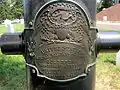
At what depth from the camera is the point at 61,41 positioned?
8.00ft

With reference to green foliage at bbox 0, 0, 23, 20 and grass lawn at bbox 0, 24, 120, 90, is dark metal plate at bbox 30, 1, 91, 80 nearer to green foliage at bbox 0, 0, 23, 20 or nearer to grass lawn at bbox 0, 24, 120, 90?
grass lawn at bbox 0, 24, 120, 90

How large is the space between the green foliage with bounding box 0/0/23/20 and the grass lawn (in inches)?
1074

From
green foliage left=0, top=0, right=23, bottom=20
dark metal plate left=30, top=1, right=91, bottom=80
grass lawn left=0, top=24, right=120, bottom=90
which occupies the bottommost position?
grass lawn left=0, top=24, right=120, bottom=90

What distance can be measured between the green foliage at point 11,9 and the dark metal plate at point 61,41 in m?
31.8

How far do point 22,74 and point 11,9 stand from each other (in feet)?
106

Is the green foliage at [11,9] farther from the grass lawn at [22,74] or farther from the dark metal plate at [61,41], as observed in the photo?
Result: the dark metal plate at [61,41]

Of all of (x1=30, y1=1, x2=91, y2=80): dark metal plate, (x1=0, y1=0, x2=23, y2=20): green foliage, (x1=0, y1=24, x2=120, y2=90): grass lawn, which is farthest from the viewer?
(x1=0, y1=0, x2=23, y2=20): green foliage

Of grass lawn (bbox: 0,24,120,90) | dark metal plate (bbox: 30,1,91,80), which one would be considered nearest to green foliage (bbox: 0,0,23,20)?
grass lawn (bbox: 0,24,120,90)

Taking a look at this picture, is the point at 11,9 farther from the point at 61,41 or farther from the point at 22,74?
the point at 61,41

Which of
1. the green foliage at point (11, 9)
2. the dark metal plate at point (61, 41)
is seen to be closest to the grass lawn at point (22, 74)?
the dark metal plate at point (61, 41)

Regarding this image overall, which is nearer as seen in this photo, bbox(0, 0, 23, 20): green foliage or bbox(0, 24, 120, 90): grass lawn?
bbox(0, 24, 120, 90): grass lawn

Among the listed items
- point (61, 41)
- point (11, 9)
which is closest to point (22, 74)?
point (61, 41)

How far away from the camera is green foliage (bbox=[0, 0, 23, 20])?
112 ft

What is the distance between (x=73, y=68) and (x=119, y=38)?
521mm
